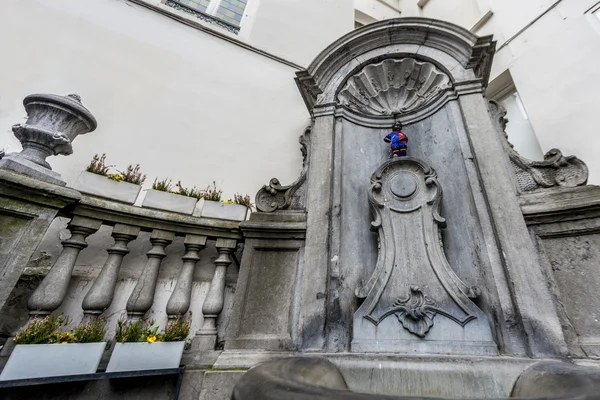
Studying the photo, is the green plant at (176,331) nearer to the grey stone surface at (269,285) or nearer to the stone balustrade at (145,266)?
the stone balustrade at (145,266)

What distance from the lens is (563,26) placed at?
3822 mm

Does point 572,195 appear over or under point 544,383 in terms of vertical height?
over

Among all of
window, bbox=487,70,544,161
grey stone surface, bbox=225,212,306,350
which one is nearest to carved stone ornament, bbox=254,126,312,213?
grey stone surface, bbox=225,212,306,350

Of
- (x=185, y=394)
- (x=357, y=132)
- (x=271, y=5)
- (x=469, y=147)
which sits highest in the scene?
(x=271, y=5)

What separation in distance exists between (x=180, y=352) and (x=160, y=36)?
457 centimetres

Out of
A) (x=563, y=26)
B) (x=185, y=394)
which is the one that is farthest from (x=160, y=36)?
(x=563, y=26)

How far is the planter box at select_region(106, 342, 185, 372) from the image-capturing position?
1.53 m

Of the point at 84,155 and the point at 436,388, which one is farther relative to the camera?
the point at 84,155

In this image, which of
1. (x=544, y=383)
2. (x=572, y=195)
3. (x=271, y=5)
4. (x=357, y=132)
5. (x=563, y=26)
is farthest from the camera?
(x=271, y=5)

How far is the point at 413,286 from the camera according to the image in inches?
68.4

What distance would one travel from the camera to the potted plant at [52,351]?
4.27 ft

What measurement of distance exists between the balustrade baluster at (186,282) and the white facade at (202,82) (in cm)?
123

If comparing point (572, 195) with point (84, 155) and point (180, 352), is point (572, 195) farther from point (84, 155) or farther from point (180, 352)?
point (84, 155)

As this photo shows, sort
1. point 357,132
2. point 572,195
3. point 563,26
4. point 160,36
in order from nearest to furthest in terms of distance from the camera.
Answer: point 572,195 < point 357,132 < point 563,26 < point 160,36
